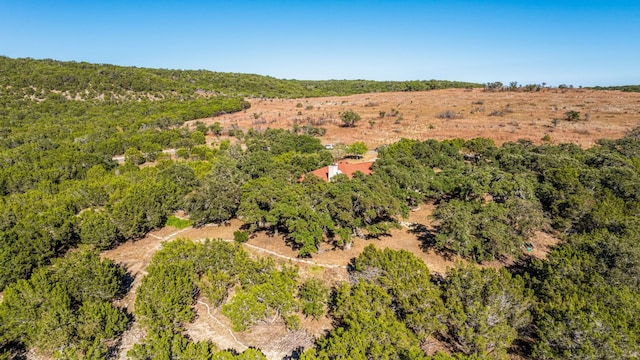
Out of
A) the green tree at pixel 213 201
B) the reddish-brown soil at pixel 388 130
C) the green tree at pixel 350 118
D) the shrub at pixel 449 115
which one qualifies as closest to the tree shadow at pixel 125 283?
the reddish-brown soil at pixel 388 130

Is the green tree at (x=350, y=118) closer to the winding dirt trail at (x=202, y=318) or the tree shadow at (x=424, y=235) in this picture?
the tree shadow at (x=424, y=235)

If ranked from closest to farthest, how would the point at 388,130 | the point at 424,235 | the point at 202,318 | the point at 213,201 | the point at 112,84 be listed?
the point at 202,318 → the point at 213,201 → the point at 424,235 → the point at 388,130 → the point at 112,84

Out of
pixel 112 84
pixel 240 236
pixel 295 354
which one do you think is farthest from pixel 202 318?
pixel 112 84

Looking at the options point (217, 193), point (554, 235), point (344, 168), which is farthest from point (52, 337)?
point (554, 235)

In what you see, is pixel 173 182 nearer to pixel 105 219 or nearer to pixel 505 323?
pixel 105 219

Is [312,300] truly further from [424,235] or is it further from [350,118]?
[350,118]
